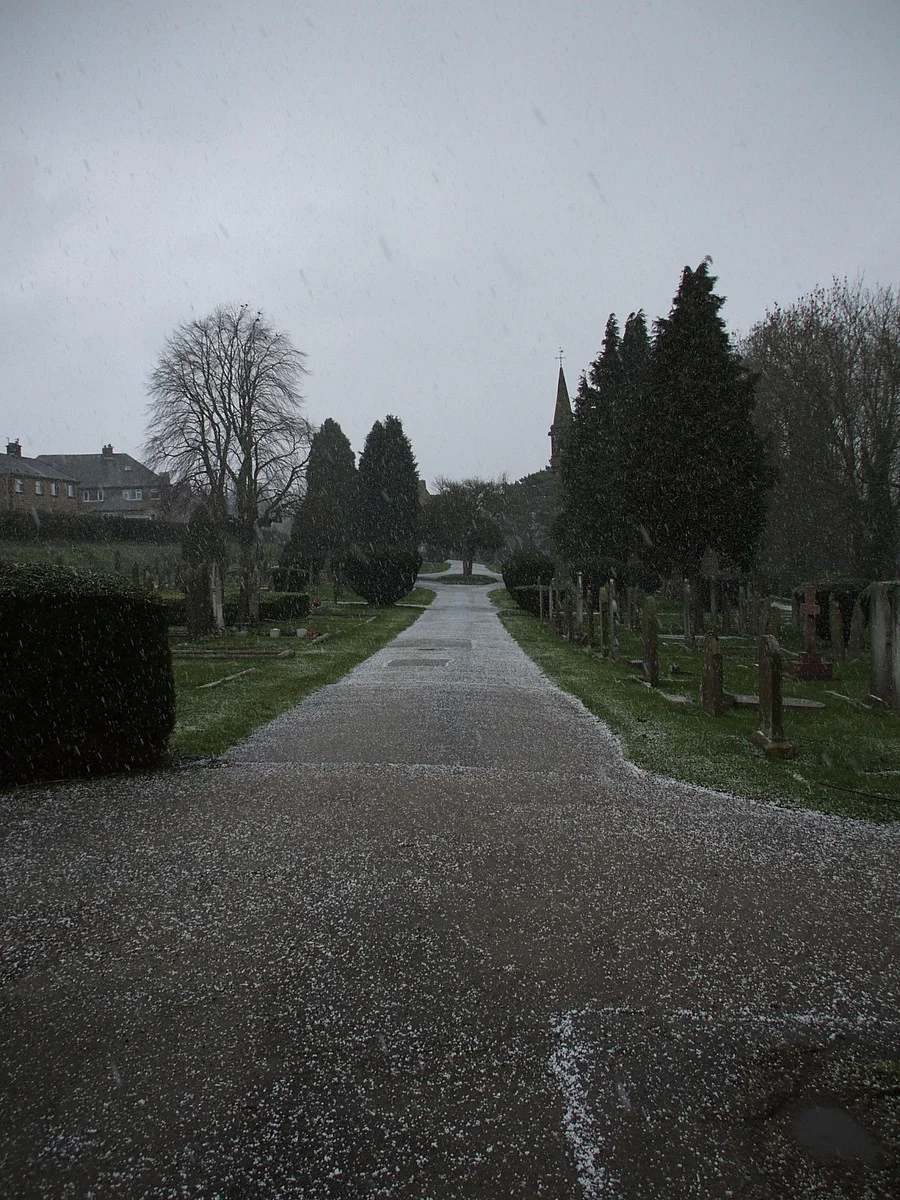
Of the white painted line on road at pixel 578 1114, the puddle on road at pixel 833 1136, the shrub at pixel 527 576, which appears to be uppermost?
the shrub at pixel 527 576

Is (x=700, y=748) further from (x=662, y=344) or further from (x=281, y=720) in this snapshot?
(x=662, y=344)

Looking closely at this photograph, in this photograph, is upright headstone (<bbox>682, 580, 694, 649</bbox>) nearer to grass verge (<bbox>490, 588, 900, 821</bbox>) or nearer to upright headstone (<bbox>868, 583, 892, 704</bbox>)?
grass verge (<bbox>490, 588, 900, 821</bbox>)

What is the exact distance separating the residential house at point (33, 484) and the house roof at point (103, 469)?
3529mm

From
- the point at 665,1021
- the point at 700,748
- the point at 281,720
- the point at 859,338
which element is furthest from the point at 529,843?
the point at 859,338

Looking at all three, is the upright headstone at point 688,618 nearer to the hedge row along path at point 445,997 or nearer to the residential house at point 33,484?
the hedge row along path at point 445,997

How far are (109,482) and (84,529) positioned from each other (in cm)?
2686

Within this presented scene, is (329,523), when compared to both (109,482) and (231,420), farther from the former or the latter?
(109,482)

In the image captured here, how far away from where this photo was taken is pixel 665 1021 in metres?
2.86

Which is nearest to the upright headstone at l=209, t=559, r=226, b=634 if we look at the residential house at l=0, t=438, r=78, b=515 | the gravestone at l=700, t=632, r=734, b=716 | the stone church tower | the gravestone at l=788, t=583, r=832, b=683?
the gravestone at l=788, t=583, r=832, b=683

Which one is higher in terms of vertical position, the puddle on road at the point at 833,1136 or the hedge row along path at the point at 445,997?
the hedge row along path at the point at 445,997

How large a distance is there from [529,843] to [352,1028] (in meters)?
2.10

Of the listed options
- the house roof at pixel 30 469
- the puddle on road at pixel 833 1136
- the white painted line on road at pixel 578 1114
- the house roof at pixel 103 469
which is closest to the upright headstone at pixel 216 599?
the white painted line on road at pixel 578 1114

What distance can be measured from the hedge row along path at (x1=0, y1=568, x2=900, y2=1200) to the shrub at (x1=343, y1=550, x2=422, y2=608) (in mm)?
30806

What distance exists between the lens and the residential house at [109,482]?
69.8 metres
